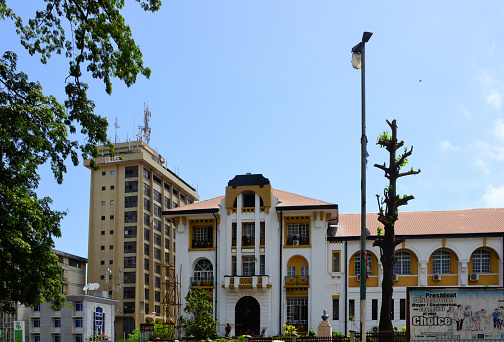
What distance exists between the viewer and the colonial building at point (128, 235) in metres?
84.2

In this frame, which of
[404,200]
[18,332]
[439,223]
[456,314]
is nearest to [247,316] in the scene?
[439,223]

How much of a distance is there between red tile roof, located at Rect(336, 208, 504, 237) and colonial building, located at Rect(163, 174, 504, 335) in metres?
0.08

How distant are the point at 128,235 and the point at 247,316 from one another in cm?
4417

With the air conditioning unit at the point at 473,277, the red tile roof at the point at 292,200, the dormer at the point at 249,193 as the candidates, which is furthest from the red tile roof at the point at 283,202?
the air conditioning unit at the point at 473,277

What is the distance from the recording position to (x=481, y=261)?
4553 centimetres

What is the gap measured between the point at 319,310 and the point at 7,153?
1316 inches

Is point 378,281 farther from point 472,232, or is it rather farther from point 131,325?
point 131,325

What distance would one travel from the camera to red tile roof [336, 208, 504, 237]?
151 ft

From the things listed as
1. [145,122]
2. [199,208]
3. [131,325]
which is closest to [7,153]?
[199,208]

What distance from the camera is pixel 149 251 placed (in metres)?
87.9

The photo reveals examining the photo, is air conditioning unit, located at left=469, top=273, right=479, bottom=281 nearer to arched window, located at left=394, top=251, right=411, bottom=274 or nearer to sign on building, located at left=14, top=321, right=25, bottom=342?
arched window, located at left=394, top=251, right=411, bottom=274

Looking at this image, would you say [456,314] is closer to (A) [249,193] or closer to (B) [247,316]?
(B) [247,316]

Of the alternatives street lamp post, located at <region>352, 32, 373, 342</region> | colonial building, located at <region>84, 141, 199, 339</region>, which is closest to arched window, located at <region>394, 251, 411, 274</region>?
street lamp post, located at <region>352, 32, 373, 342</region>

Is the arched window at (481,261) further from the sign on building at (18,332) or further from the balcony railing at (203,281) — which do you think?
the sign on building at (18,332)
